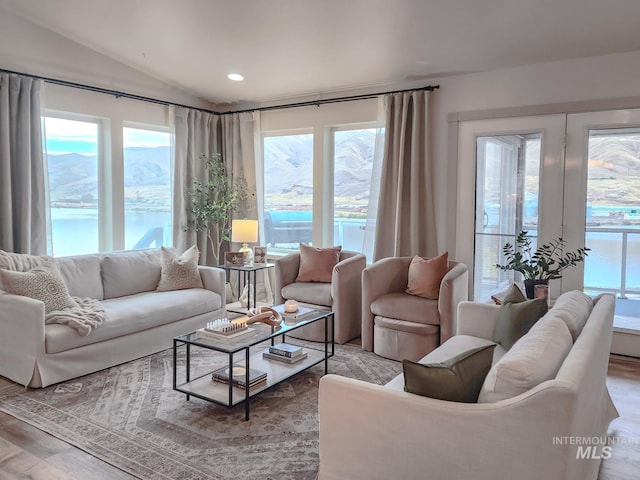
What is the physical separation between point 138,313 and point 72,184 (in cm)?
175

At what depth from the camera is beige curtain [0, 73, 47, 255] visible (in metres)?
3.93

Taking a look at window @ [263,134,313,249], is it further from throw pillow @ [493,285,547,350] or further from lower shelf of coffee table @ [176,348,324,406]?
throw pillow @ [493,285,547,350]

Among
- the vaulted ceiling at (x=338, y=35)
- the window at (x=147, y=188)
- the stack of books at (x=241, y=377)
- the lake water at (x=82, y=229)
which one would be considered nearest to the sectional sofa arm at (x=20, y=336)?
the stack of books at (x=241, y=377)

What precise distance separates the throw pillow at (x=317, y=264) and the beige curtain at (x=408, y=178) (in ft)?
1.78

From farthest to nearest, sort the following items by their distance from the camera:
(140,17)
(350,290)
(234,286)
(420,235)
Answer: (234,286) < (420,235) < (350,290) < (140,17)

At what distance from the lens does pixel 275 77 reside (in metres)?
4.99

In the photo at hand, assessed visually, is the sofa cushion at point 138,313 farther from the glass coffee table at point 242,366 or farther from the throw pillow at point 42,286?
the glass coffee table at point 242,366

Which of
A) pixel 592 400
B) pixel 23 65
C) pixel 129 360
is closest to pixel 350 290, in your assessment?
pixel 129 360

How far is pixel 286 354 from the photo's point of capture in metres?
3.32

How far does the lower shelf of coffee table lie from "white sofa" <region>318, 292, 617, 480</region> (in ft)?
3.61

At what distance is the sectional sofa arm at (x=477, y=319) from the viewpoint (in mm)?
3006

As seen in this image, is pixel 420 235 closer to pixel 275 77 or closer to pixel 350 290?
pixel 350 290

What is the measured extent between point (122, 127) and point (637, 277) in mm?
5007

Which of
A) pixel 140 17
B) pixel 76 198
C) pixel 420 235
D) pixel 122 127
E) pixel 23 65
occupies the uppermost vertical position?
pixel 140 17
